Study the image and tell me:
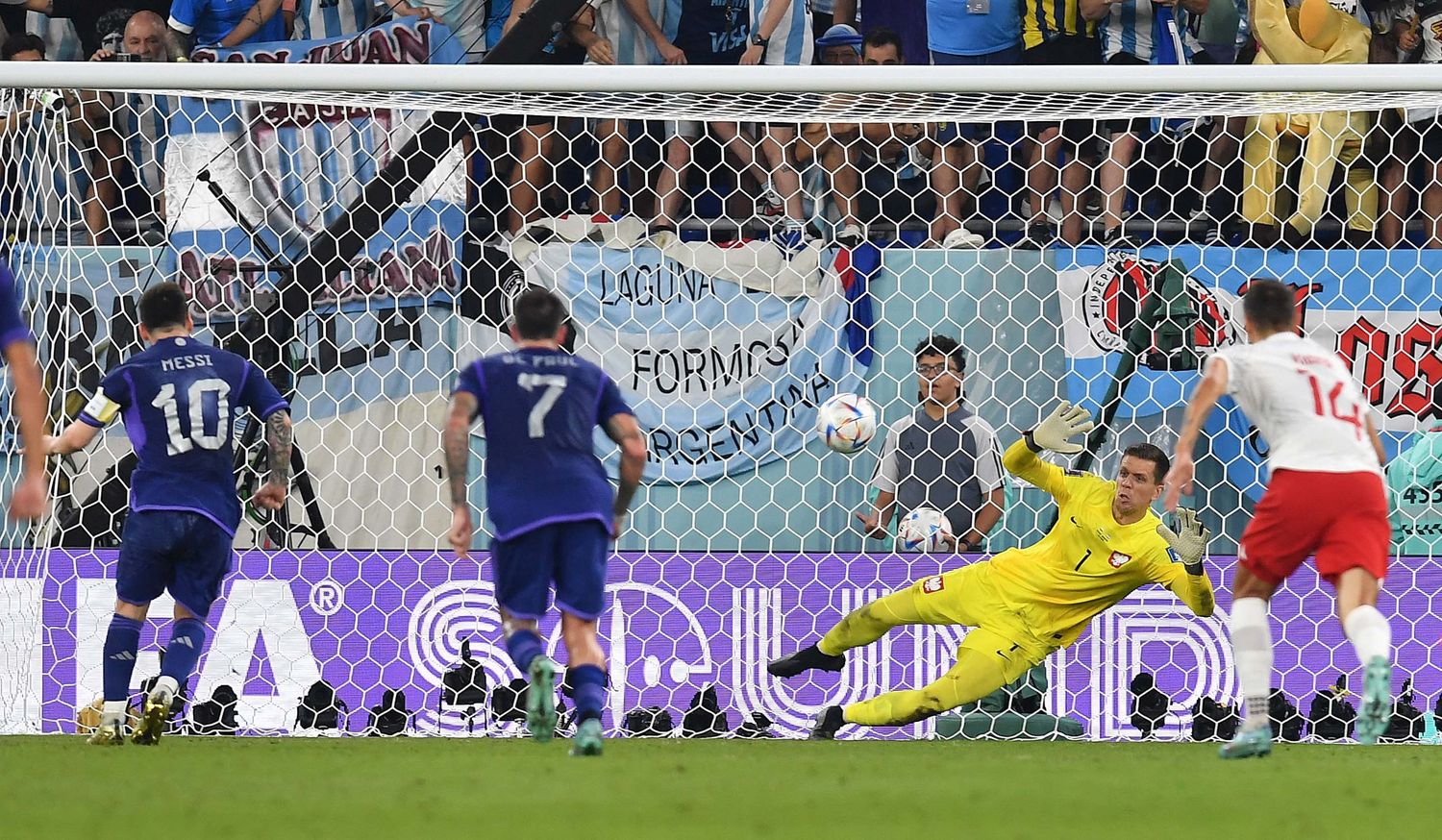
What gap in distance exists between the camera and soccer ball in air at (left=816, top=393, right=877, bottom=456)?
24.1 feet

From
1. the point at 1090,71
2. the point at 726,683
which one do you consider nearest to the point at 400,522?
the point at 726,683

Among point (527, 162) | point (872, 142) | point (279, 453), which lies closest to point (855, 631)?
point (279, 453)

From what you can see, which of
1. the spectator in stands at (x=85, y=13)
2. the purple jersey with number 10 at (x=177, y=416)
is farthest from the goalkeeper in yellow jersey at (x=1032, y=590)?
the spectator in stands at (x=85, y=13)

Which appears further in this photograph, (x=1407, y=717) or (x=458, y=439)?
(x=1407, y=717)

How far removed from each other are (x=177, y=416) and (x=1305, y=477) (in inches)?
150

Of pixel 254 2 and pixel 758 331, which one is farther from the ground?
pixel 254 2

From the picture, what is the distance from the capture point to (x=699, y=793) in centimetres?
477

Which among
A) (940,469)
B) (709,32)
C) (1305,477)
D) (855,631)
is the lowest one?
(855,631)

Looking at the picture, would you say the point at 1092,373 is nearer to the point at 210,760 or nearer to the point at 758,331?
the point at 758,331

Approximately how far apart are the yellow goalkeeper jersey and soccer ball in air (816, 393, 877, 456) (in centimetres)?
58

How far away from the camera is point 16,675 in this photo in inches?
314

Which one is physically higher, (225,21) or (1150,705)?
(225,21)

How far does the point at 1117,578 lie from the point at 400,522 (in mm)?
3229

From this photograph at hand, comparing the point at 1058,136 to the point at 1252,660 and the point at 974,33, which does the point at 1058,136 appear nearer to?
the point at 974,33
